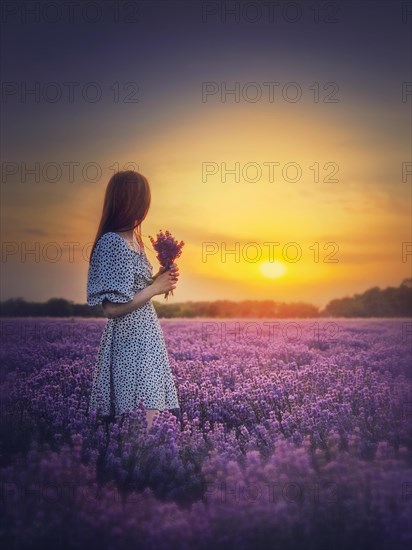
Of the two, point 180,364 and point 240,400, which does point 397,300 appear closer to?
point 180,364

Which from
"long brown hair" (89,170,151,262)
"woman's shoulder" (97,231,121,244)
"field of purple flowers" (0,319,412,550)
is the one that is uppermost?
"long brown hair" (89,170,151,262)

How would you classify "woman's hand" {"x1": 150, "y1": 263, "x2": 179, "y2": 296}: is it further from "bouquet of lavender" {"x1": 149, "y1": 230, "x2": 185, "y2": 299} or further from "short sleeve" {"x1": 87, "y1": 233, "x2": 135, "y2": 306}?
"short sleeve" {"x1": 87, "y1": 233, "x2": 135, "y2": 306}

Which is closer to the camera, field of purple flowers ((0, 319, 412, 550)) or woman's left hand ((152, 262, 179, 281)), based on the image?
field of purple flowers ((0, 319, 412, 550))

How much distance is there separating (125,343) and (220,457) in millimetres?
1162

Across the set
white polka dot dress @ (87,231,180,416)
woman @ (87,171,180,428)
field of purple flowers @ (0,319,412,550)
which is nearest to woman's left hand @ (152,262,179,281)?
woman @ (87,171,180,428)

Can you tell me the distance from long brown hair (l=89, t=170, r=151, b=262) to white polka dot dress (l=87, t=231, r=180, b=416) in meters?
0.10

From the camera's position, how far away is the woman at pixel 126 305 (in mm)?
4184

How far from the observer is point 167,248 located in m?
4.21

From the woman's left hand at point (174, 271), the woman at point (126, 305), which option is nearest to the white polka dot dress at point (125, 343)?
the woman at point (126, 305)

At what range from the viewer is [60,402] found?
15.2ft

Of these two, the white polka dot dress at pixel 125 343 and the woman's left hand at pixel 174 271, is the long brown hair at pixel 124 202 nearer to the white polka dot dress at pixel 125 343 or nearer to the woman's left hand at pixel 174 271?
the white polka dot dress at pixel 125 343

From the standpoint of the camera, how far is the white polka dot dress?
4.19 meters

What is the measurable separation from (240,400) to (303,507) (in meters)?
1.76

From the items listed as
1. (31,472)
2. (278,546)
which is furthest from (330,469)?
(31,472)
